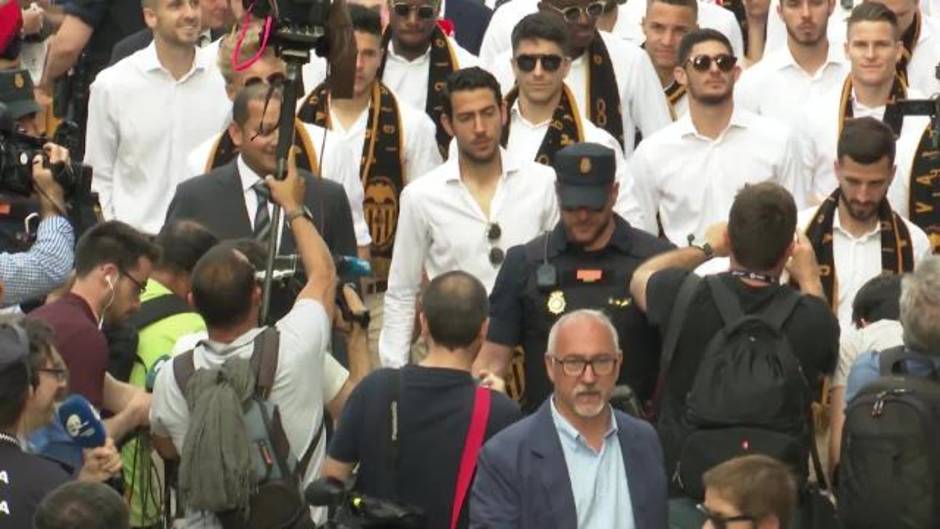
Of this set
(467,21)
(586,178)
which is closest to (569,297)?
(586,178)

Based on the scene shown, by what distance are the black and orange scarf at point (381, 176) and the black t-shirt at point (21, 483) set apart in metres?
5.28

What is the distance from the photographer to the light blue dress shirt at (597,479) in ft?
Result: 35.3

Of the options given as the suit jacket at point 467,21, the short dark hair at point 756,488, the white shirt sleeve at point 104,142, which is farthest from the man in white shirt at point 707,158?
the short dark hair at point 756,488

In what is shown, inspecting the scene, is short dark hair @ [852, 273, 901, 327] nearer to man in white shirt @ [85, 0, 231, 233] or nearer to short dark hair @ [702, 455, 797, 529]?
short dark hair @ [702, 455, 797, 529]

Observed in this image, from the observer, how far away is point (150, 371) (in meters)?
12.4

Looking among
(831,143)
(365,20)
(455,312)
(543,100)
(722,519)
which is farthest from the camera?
(365,20)

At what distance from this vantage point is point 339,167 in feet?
48.5

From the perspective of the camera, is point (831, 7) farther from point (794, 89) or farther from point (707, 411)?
point (707, 411)

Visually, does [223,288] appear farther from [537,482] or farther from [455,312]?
[537,482]

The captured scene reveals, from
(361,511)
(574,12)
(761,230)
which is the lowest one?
(361,511)

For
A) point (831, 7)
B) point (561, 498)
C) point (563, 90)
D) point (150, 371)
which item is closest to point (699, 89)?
point (563, 90)

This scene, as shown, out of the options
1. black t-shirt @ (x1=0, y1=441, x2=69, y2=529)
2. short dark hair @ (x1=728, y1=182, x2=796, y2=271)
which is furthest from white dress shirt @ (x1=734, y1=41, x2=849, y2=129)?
black t-shirt @ (x1=0, y1=441, x2=69, y2=529)

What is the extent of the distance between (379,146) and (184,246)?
2.79 m

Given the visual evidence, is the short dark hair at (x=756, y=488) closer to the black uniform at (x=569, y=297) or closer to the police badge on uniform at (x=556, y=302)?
the black uniform at (x=569, y=297)
